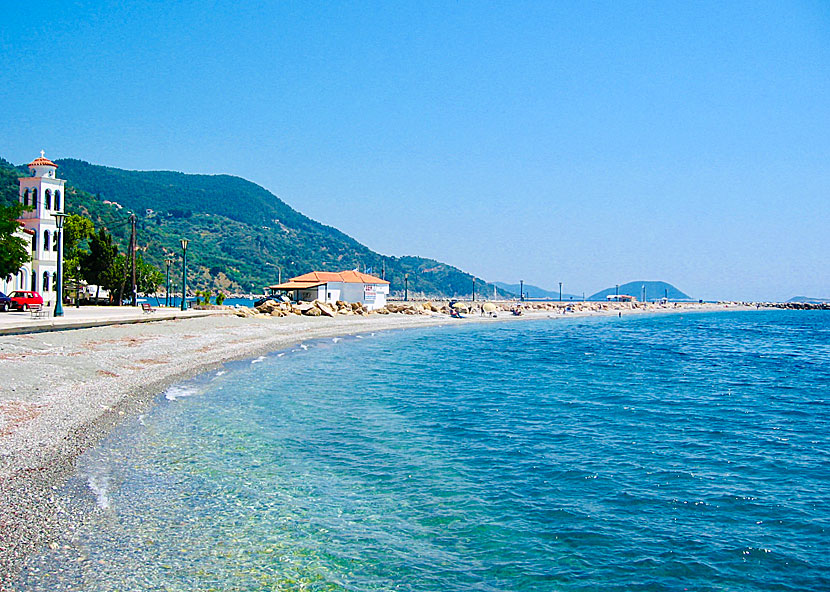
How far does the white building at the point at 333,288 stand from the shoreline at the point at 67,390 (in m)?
30.1

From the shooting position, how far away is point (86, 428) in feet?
38.4

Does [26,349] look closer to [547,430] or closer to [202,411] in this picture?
[202,411]

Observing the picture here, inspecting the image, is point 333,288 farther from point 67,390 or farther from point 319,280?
point 67,390

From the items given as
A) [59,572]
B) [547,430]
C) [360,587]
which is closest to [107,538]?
[59,572]

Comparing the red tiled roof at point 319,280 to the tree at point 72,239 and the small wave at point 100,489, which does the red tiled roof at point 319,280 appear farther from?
the small wave at point 100,489

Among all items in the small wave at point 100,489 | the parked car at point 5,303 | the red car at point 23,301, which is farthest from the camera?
the red car at point 23,301

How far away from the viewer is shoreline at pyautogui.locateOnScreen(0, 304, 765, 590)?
24.8 ft

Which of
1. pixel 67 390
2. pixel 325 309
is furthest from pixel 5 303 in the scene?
pixel 67 390

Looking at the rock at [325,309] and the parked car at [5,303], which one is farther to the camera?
the rock at [325,309]

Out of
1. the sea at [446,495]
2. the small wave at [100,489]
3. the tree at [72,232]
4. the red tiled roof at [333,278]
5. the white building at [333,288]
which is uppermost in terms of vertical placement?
the tree at [72,232]

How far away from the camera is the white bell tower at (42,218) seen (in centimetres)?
4653

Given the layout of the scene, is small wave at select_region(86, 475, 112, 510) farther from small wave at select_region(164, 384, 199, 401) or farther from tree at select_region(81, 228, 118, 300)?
tree at select_region(81, 228, 118, 300)

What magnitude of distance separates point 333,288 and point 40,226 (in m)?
29.3

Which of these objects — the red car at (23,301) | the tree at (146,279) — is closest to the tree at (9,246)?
the red car at (23,301)
